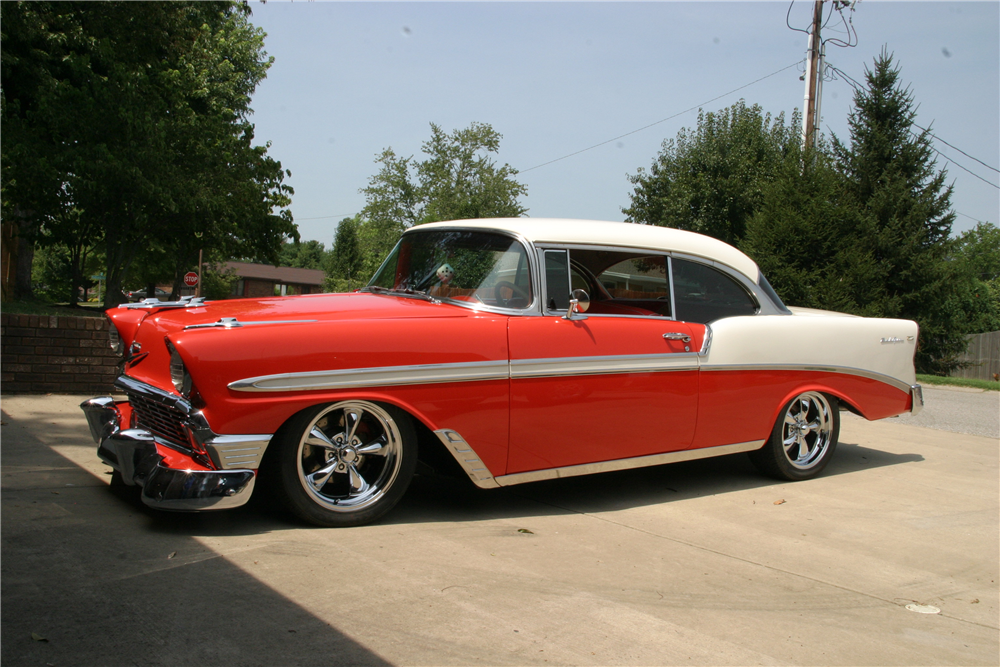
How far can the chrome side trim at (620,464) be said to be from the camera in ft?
14.4

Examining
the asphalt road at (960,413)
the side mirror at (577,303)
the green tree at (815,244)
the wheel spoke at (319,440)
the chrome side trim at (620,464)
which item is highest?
the green tree at (815,244)

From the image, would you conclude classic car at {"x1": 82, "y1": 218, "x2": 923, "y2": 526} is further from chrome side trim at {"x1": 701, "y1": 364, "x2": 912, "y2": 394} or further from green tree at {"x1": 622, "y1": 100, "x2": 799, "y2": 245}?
green tree at {"x1": 622, "y1": 100, "x2": 799, "y2": 245}

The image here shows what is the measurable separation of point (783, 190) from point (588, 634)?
2030 centimetres

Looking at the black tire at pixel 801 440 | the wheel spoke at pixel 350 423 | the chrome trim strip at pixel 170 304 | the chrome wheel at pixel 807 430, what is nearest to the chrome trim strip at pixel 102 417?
the chrome trim strip at pixel 170 304

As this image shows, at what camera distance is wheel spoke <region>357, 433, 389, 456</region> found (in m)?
4.00

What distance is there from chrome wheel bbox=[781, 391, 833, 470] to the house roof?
74.7 m

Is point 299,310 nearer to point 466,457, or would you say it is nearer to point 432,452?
point 432,452

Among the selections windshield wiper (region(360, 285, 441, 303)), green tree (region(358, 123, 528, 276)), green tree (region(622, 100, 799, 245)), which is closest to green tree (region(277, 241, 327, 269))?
green tree (region(358, 123, 528, 276))

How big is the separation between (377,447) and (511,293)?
118 cm

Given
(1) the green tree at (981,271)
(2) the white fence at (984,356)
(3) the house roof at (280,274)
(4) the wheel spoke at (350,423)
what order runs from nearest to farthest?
(4) the wheel spoke at (350,423)
(1) the green tree at (981,271)
(2) the white fence at (984,356)
(3) the house roof at (280,274)

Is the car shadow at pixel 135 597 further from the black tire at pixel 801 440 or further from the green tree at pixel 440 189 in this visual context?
the green tree at pixel 440 189

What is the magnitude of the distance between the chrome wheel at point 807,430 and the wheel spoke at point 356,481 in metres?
3.11

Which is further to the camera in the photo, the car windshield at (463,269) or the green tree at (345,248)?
the green tree at (345,248)

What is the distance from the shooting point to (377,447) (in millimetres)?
4027
